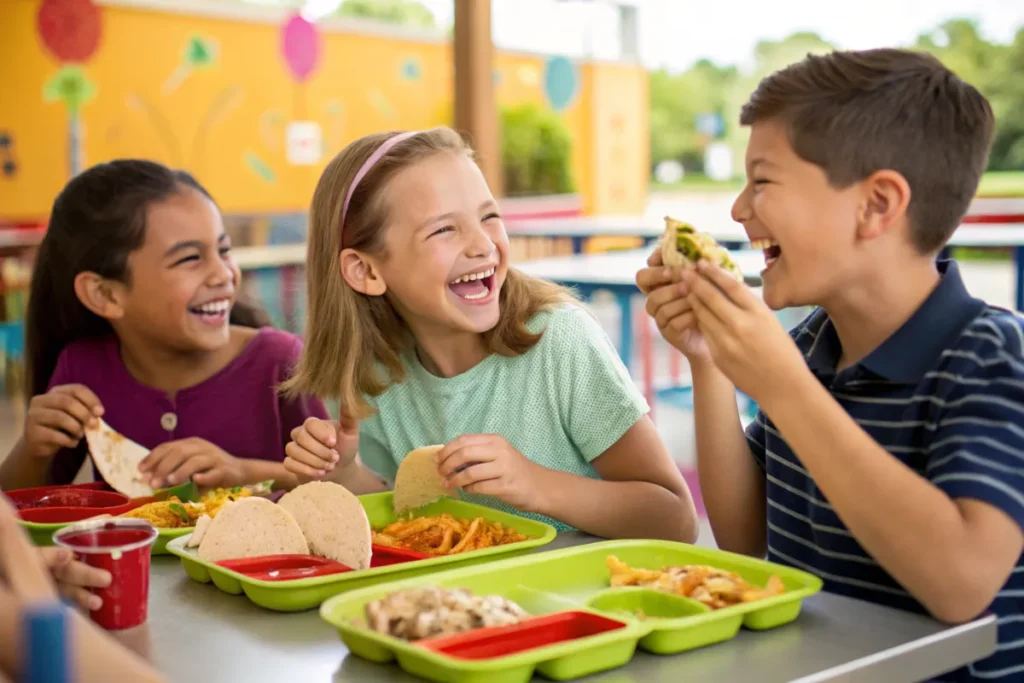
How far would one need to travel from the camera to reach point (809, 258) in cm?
143

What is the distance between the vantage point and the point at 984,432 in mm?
1268

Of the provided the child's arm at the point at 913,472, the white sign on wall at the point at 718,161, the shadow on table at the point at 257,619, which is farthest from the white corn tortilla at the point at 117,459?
the white sign on wall at the point at 718,161

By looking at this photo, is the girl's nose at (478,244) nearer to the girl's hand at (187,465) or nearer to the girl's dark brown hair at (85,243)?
the girl's hand at (187,465)

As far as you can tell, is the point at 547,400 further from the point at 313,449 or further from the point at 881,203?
the point at 881,203

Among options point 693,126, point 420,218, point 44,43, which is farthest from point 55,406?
point 693,126

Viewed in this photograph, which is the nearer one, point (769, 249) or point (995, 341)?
point (995, 341)

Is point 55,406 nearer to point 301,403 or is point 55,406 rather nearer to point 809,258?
point 301,403

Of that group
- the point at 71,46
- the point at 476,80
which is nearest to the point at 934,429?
the point at 476,80

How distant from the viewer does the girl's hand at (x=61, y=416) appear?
2.08 meters

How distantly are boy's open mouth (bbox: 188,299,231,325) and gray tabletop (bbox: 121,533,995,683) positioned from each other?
1.16 meters

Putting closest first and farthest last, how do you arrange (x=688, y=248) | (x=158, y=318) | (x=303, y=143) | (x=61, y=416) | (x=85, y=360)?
(x=688, y=248) → (x=61, y=416) → (x=158, y=318) → (x=85, y=360) → (x=303, y=143)

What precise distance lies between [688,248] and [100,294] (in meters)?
1.49

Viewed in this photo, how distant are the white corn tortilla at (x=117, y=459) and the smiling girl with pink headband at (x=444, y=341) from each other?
318 millimetres

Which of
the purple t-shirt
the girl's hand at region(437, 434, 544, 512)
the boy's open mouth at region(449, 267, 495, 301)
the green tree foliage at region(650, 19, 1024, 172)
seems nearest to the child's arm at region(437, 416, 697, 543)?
the girl's hand at region(437, 434, 544, 512)
